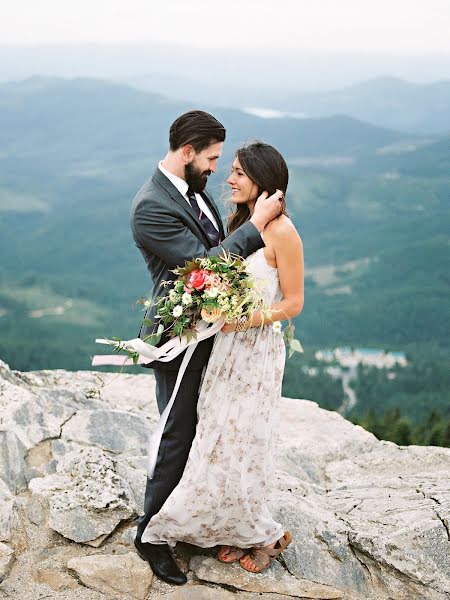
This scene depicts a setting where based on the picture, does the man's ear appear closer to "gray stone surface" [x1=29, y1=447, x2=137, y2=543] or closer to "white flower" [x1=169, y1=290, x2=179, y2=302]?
"white flower" [x1=169, y1=290, x2=179, y2=302]

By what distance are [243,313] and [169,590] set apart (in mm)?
2016

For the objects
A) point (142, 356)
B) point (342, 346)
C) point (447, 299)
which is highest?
point (142, 356)

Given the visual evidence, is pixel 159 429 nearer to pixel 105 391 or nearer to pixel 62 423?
pixel 62 423

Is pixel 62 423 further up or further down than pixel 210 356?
further down

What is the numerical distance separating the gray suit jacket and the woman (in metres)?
0.23

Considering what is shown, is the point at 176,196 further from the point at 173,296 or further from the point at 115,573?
the point at 115,573

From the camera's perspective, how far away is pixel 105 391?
32.2ft

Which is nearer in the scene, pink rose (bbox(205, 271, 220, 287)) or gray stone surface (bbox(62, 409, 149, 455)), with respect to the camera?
pink rose (bbox(205, 271, 220, 287))

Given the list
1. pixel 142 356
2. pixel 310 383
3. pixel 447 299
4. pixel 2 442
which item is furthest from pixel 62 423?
pixel 447 299

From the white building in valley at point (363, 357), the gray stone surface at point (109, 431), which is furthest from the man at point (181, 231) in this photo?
the white building in valley at point (363, 357)

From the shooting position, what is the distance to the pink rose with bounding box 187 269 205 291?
392 centimetres

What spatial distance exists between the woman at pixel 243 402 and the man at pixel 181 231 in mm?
86

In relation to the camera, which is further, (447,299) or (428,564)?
(447,299)

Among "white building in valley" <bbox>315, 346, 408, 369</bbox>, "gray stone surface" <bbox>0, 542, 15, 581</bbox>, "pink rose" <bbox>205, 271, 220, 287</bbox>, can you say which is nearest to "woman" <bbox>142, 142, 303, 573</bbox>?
"pink rose" <bbox>205, 271, 220, 287</bbox>
